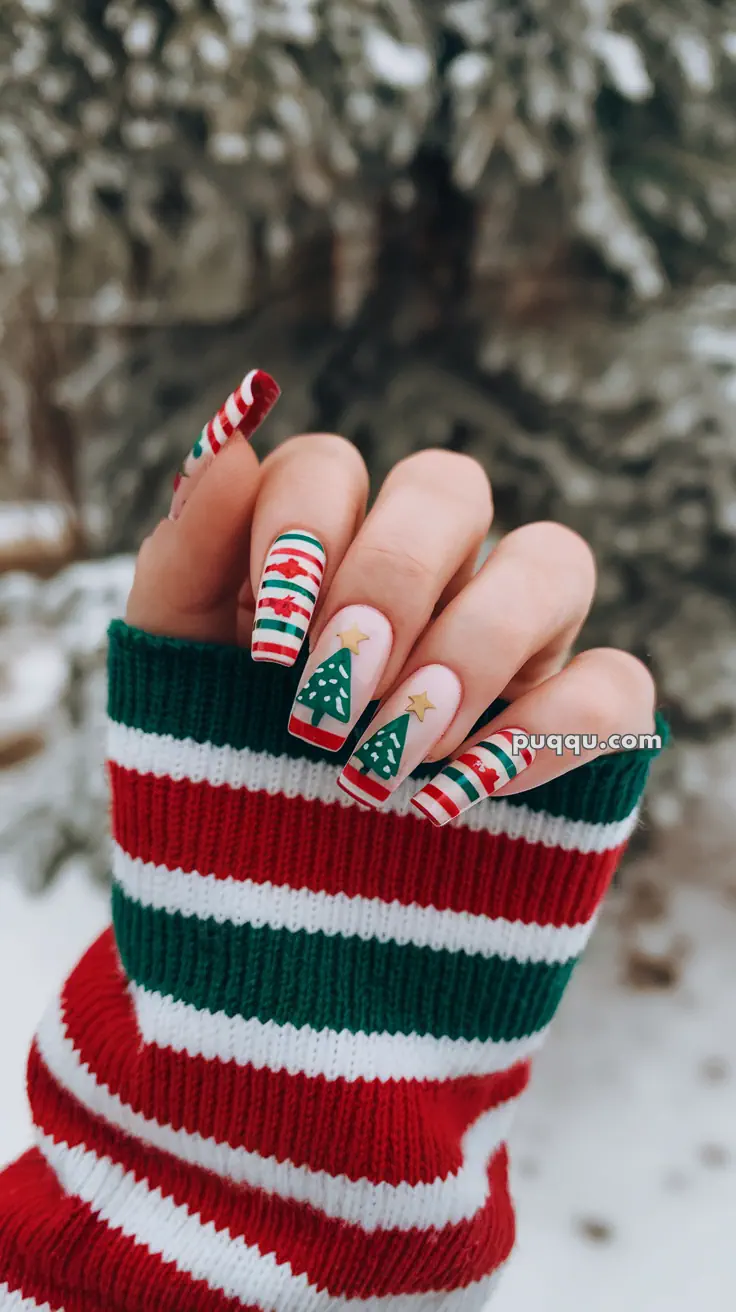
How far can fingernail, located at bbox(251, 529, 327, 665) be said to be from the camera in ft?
1.05

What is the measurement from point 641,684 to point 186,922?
237 mm

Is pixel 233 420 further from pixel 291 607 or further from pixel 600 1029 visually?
pixel 600 1029

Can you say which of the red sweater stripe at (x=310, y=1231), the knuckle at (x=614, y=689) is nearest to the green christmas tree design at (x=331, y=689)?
the knuckle at (x=614, y=689)

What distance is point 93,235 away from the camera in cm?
95

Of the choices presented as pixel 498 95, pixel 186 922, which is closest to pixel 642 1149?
pixel 186 922

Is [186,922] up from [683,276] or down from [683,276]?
down

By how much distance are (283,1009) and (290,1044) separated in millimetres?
16

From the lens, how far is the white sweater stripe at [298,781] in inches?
15.0

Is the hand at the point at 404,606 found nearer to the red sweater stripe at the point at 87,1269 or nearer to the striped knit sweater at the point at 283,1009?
the striped knit sweater at the point at 283,1009

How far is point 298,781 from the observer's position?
0.38 metres

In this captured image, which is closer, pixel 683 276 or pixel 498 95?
pixel 498 95

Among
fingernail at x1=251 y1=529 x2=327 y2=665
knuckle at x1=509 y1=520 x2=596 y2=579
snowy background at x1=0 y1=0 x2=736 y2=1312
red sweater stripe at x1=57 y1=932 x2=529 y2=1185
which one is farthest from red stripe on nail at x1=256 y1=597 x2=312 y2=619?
snowy background at x1=0 y1=0 x2=736 y2=1312

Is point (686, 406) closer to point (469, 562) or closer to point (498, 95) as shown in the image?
point (498, 95)

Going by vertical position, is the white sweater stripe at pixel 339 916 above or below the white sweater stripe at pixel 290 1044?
above
